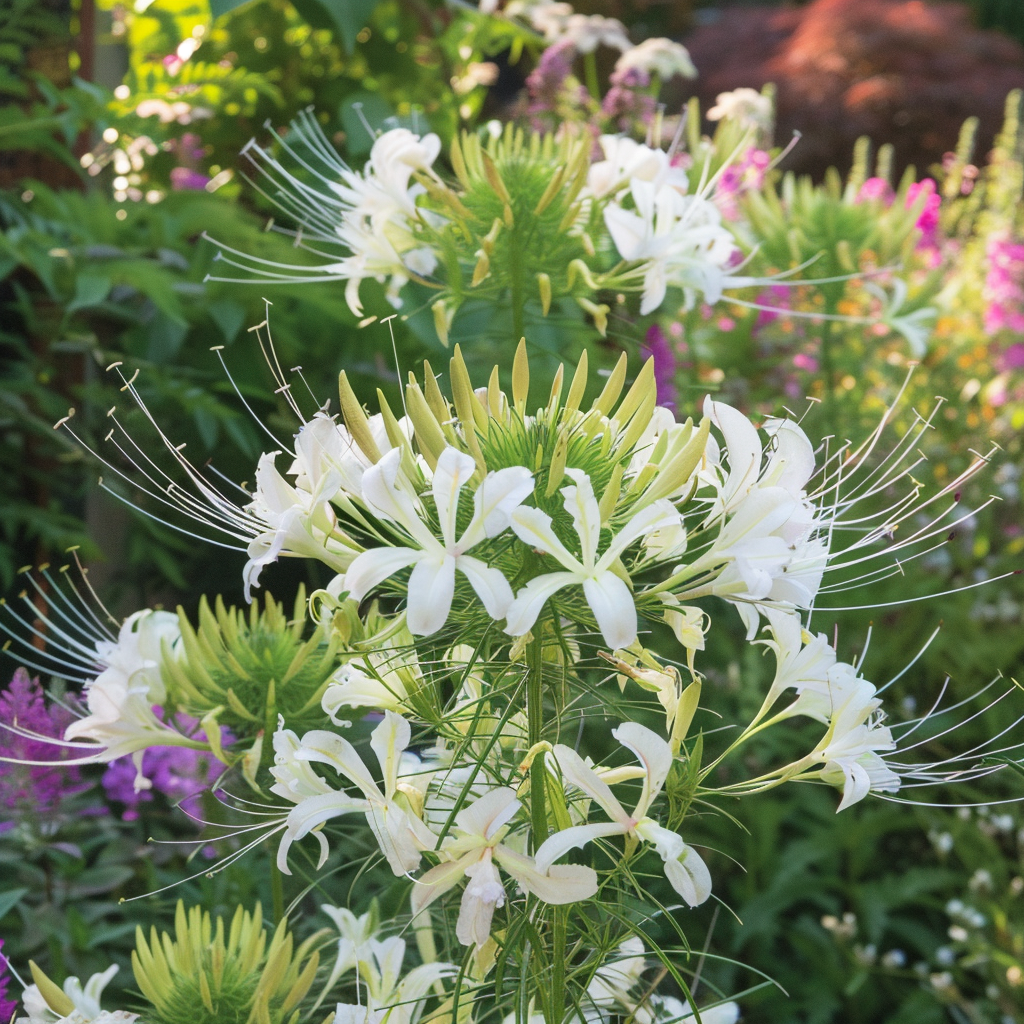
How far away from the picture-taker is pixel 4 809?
1.62 metres

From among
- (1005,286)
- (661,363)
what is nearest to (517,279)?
(661,363)

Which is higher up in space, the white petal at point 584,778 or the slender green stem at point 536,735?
the white petal at point 584,778

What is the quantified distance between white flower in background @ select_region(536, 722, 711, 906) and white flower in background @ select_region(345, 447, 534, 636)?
5.8 inches

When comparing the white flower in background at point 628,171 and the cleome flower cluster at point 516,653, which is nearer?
the cleome flower cluster at point 516,653

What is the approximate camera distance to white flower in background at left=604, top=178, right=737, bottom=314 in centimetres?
151

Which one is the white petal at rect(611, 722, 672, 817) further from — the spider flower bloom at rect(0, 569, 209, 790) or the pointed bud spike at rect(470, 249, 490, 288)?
the pointed bud spike at rect(470, 249, 490, 288)

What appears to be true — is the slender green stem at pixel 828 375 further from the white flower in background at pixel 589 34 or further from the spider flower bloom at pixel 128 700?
the spider flower bloom at pixel 128 700

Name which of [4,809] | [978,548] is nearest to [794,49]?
[978,548]

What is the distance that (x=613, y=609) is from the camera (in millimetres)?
795

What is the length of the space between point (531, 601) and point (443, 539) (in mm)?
114

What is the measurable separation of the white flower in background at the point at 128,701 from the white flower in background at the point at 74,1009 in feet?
0.75

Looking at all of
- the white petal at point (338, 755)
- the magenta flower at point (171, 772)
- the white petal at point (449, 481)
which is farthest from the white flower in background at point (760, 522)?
the magenta flower at point (171, 772)

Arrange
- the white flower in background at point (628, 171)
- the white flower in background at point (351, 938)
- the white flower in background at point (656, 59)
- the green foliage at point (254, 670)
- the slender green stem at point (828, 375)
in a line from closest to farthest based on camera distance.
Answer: the white flower in background at point (351, 938) < the green foliage at point (254, 670) < the white flower in background at point (628, 171) < the slender green stem at point (828, 375) < the white flower in background at point (656, 59)

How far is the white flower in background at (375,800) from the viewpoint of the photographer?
2.91ft
